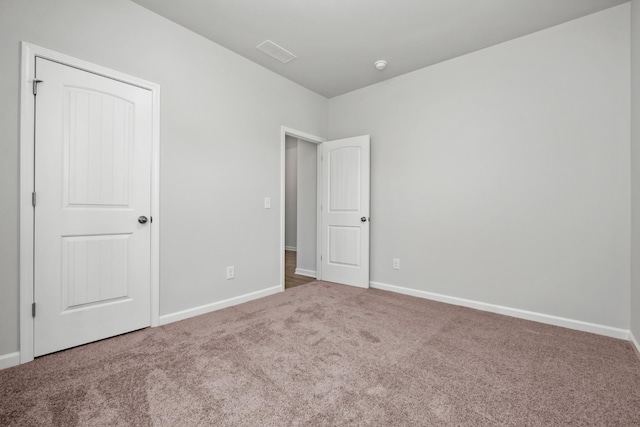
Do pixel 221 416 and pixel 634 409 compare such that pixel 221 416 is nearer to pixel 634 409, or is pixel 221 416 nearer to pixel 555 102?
pixel 634 409

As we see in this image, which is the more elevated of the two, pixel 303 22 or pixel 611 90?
pixel 303 22

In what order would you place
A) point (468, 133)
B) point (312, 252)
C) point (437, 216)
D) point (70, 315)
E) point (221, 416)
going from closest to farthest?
1. point (221, 416)
2. point (70, 315)
3. point (468, 133)
4. point (437, 216)
5. point (312, 252)

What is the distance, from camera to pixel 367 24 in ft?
8.62

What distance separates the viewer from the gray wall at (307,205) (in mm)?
4543

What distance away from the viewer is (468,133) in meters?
3.11

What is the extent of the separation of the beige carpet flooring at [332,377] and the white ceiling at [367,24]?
2745 millimetres

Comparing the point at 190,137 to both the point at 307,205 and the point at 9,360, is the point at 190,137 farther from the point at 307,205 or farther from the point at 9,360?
the point at 307,205

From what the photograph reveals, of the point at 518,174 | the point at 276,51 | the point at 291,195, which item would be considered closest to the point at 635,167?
the point at 518,174

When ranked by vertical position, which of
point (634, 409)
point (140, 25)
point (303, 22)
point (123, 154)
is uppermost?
point (303, 22)

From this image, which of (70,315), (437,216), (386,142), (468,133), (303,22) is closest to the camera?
(70,315)

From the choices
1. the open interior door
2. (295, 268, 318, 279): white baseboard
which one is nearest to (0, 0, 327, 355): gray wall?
the open interior door


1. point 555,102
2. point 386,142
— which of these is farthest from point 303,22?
point 555,102

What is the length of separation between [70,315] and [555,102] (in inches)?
173

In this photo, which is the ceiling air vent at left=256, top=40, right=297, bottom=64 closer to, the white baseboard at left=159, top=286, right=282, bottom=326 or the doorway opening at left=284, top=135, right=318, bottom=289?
the doorway opening at left=284, top=135, right=318, bottom=289
